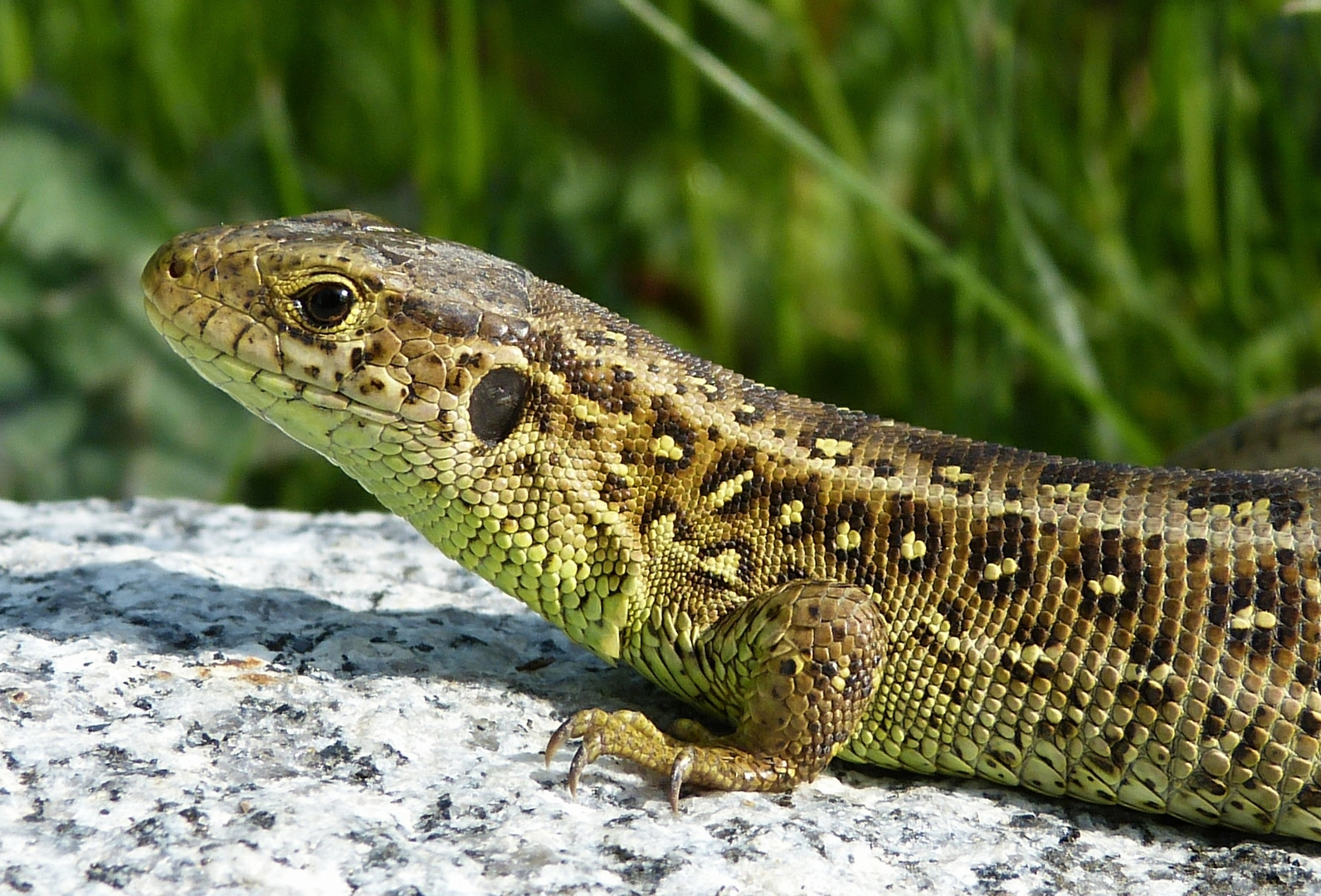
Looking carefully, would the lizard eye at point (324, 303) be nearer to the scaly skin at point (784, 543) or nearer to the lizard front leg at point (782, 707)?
the scaly skin at point (784, 543)

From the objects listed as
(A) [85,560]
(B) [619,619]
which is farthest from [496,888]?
(A) [85,560]

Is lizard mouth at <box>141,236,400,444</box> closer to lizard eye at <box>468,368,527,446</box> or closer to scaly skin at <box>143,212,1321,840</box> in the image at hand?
scaly skin at <box>143,212,1321,840</box>

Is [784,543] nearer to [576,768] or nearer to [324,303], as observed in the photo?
[576,768]

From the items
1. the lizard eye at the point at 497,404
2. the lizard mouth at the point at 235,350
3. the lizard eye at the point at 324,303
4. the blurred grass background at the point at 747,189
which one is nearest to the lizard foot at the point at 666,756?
the lizard eye at the point at 497,404

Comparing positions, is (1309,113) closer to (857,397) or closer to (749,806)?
(857,397)

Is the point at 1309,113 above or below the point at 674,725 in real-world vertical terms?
above

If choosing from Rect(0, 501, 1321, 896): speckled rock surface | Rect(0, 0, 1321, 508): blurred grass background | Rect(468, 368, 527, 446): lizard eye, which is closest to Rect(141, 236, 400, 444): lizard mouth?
Rect(468, 368, 527, 446): lizard eye

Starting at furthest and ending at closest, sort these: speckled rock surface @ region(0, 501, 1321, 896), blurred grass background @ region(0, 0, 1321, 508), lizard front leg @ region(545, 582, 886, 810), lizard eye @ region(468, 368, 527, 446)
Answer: blurred grass background @ region(0, 0, 1321, 508) → lizard eye @ region(468, 368, 527, 446) → lizard front leg @ region(545, 582, 886, 810) → speckled rock surface @ region(0, 501, 1321, 896)
